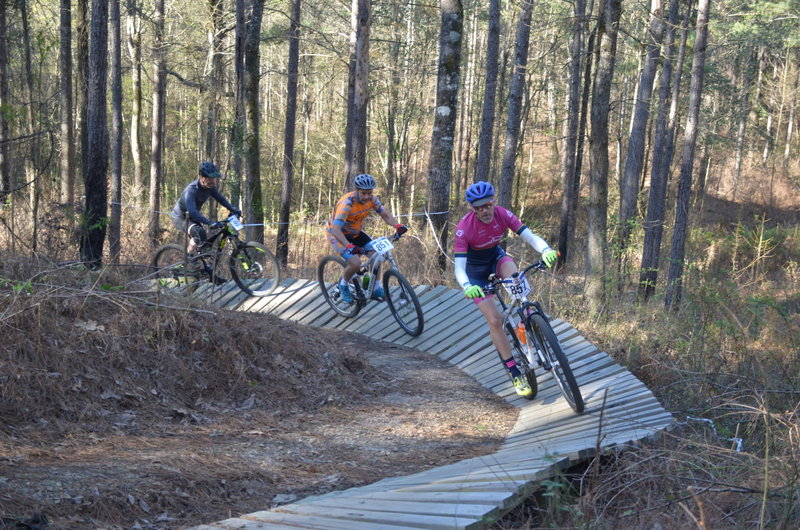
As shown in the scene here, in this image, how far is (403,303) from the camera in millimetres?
9508

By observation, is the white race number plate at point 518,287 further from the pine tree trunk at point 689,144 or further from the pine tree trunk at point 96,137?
the pine tree trunk at point 689,144

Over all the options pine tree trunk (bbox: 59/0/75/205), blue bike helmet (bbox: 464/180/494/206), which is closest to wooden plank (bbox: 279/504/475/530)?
blue bike helmet (bbox: 464/180/494/206)

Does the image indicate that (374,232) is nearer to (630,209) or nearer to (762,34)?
(630,209)

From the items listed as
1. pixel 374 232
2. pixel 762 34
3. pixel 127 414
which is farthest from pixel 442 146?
pixel 762 34

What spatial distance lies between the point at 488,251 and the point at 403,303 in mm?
2570

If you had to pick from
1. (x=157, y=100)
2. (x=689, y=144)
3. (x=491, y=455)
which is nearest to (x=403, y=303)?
(x=491, y=455)

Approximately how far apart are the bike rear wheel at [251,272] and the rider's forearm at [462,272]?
4760mm

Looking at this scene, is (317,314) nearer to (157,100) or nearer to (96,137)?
(96,137)

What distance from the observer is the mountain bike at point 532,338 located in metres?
5.87

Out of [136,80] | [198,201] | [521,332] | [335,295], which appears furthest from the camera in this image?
[136,80]

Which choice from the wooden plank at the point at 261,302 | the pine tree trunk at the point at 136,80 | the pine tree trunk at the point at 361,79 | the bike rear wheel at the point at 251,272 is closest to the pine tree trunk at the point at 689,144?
the pine tree trunk at the point at 361,79

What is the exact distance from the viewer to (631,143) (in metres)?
Answer: 17.8

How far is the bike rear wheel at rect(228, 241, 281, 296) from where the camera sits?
1105 centimetres

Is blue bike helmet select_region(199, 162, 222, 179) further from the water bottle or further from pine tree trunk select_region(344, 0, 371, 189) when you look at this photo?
pine tree trunk select_region(344, 0, 371, 189)
